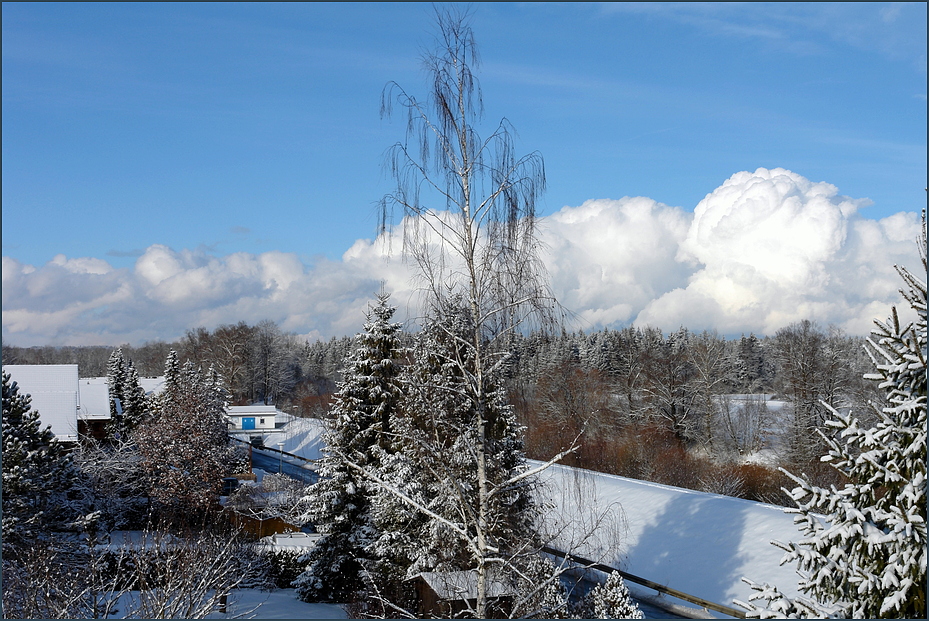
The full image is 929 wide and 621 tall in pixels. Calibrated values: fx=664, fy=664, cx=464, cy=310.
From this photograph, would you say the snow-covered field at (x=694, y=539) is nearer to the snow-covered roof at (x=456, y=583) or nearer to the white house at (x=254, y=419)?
the snow-covered roof at (x=456, y=583)

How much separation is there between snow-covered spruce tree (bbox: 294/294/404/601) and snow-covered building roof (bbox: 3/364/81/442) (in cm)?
1066

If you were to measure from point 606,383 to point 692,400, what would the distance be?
555cm

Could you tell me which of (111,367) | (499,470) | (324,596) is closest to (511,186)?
(499,470)

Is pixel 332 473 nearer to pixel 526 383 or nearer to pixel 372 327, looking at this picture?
pixel 372 327

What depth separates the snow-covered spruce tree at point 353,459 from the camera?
1794 cm

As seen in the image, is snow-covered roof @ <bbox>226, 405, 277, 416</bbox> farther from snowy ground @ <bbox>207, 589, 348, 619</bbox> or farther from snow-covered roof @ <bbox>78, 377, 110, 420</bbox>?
snowy ground @ <bbox>207, 589, 348, 619</bbox>

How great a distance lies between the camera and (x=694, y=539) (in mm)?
23344

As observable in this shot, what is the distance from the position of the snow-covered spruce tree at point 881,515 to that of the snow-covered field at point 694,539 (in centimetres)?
1269

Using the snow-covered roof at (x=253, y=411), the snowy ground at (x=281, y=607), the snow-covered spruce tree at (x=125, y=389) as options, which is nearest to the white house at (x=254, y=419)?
the snow-covered roof at (x=253, y=411)

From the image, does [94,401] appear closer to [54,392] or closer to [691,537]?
[54,392]

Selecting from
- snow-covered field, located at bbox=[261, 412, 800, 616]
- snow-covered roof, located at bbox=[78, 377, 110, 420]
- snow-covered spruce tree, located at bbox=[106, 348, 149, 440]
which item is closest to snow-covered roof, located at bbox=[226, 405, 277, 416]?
snow-covered spruce tree, located at bbox=[106, 348, 149, 440]

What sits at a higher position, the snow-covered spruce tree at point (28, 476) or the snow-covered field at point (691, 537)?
the snow-covered spruce tree at point (28, 476)

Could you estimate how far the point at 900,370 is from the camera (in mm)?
5793

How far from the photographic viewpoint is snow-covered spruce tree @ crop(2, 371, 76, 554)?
13.2m
